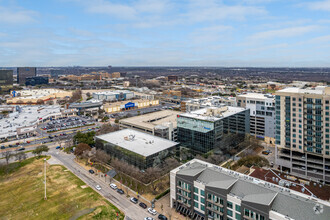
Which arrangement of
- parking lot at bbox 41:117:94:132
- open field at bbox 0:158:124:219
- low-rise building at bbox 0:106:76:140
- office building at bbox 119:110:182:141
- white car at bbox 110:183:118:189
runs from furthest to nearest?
1. parking lot at bbox 41:117:94:132
2. low-rise building at bbox 0:106:76:140
3. office building at bbox 119:110:182:141
4. white car at bbox 110:183:118:189
5. open field at bbox 0:158:124:219

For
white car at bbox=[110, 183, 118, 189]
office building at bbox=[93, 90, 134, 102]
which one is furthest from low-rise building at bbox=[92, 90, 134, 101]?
white car at bbox=[110, 183, 118, 189]

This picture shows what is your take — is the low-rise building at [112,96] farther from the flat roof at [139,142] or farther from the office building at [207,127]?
the office building at [207,127]

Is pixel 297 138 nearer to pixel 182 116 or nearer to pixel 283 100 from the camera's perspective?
pixel 283 100

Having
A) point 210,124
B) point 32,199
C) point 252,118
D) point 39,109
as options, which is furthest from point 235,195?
point 39,109

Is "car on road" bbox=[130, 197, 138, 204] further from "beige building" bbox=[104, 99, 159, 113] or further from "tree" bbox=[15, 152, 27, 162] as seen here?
"beige building" bbox=[104, 99, 159, 113]

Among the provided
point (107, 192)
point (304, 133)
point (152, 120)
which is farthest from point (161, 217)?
point (152, 120)

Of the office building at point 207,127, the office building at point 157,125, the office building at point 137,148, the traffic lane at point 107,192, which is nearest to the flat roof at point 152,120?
the office building at point 157,125
